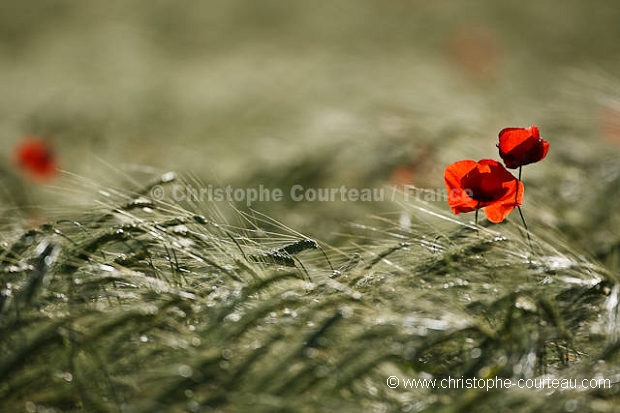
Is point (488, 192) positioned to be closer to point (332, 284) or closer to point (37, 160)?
point (332, 284)

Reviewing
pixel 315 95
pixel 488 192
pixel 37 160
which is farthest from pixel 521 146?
pixel 315 95

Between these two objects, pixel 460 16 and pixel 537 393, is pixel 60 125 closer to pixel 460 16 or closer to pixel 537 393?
pixel 537 393

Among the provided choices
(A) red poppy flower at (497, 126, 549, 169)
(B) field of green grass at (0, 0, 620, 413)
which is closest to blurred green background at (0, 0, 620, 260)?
(B) field of green grass at (0, 0, 620, 413)

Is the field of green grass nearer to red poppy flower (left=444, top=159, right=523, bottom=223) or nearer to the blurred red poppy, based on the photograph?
red poppy flower (left=444, top=159, right=523, bottom=223)

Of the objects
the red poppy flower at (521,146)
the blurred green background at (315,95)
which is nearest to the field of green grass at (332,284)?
the blurred green background at (315,95)

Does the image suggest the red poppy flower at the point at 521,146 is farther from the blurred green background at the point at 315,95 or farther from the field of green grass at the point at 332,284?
the blurred green background at the point at 315,95
